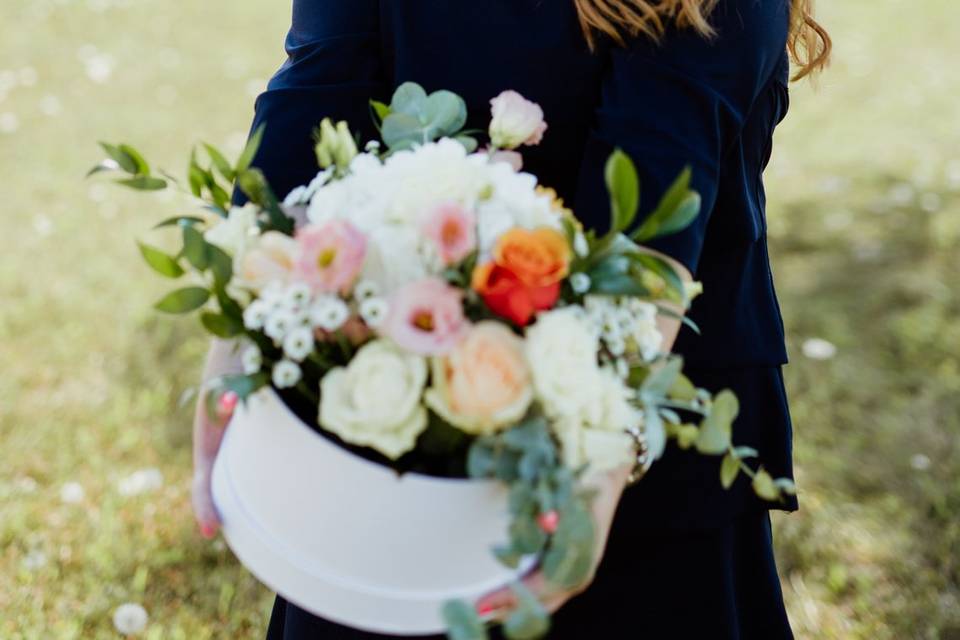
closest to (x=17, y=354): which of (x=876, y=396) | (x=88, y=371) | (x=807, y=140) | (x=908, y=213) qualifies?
(x=88, y=371)

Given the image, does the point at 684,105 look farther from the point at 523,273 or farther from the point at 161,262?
the point at 161,262

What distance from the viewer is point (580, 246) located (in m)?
1.09

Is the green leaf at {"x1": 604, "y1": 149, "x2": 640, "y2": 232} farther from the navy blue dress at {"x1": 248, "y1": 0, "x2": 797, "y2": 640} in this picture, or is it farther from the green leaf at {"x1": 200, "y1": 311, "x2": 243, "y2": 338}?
the green leaf at {"x1": 200, "y1": 311, "x2": 243, "y2": 338}

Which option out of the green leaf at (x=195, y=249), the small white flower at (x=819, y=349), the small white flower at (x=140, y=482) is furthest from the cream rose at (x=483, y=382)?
the small white flower at (x=819, y=349)

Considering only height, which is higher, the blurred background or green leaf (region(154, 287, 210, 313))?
green leaf (region(154, 287, 210, 313))

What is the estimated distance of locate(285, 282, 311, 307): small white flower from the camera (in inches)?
39.9

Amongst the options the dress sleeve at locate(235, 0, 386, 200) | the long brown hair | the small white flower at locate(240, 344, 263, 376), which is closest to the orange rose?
the small white flower at locate(240, 344, 263, 376)

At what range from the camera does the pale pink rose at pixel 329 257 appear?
1.01m

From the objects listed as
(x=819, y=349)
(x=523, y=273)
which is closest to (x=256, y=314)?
(x=523, y=273)

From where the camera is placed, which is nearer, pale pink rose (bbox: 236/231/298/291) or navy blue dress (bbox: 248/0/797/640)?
pale pink rose (bbox: 236/231/298/291)

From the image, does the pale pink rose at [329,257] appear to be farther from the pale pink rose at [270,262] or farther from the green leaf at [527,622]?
the green leaf at [527,622]

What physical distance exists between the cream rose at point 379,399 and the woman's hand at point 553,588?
190mm

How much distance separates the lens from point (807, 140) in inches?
244

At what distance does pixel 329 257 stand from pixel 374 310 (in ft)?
A: 0.20
